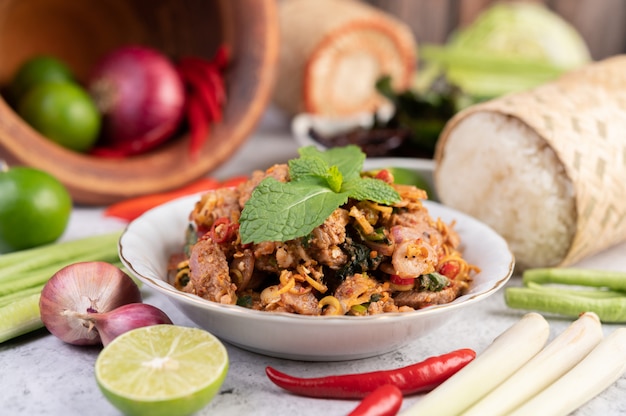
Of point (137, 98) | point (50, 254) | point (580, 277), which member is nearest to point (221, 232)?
point (50, 254)

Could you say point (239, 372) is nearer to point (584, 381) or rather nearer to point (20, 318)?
point (20, 318)

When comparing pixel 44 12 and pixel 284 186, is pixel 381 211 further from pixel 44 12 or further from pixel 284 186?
pixel 44 12

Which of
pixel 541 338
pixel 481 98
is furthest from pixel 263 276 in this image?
pixel 481 98

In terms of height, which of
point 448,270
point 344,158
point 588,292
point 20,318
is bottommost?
point 588,292

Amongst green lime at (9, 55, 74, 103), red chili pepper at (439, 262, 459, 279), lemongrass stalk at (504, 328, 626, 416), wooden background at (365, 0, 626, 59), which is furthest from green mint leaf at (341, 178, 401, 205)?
wooden background at (365, 0, 626, 59)

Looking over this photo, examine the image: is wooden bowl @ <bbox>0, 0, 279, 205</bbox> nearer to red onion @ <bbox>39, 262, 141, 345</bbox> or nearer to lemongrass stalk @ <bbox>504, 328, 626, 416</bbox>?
red onion @ <bbox>39, 262, 141, 345</bbox>

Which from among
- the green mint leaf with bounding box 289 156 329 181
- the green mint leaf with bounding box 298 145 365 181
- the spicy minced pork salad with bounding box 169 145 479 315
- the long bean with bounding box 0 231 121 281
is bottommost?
the long bean with bounding box 0 231 121 281

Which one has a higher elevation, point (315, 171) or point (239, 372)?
point (315, 171)
